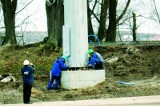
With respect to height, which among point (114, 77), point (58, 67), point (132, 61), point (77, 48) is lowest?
point (114, 77)

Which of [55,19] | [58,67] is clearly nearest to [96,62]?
A: [58,67]

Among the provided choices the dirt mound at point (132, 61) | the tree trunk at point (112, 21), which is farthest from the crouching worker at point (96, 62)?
the tree trunk at point (112, 21)

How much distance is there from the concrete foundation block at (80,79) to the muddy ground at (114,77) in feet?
1.13

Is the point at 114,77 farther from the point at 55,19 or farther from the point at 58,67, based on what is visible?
the point at 55,19

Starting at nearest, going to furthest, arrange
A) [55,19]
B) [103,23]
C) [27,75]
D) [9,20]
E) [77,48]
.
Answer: [27,75]
[77,48]
[55,19]
[9,20]
[103,23]

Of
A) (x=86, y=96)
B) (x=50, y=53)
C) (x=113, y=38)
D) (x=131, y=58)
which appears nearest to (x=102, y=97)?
(x=86, y=96)

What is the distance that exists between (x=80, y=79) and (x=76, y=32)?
2.46 metres

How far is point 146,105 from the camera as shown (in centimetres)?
1592

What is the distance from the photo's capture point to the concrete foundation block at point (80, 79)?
21.9 m

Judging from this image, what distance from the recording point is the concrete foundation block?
2189 cm

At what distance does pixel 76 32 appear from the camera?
74.9 feet

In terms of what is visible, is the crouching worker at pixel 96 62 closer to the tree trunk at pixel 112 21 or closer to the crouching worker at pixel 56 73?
the crouching worker at pixel 56 73

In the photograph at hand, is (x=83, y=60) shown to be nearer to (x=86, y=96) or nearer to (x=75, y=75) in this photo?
(x=75, y=75)

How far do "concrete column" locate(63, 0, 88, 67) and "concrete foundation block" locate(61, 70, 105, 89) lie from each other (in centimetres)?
105
